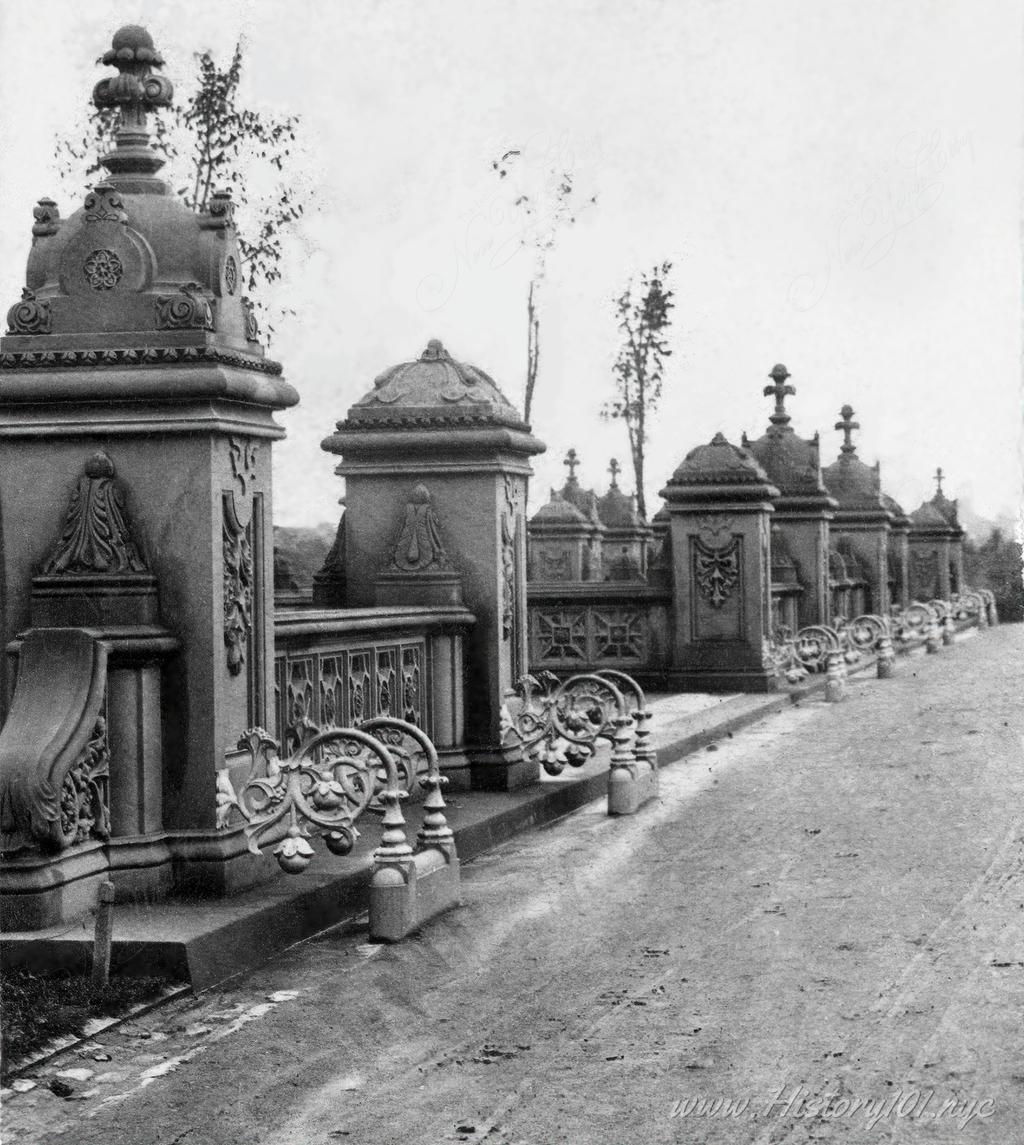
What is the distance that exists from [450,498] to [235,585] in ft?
13.5

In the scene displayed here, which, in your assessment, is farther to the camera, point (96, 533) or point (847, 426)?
point (847, 426)

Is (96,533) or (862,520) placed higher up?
(862,520)

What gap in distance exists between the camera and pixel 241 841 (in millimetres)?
8711

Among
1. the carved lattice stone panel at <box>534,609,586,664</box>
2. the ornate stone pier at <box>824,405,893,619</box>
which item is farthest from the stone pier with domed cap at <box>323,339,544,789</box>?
the ornate stone pier at <box>824,405,893,619</box>

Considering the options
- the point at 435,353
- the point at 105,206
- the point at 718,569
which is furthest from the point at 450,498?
the point at 718,569

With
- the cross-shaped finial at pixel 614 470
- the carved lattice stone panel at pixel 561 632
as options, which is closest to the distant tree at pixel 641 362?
the cross-shaped finial at pixel 614 470

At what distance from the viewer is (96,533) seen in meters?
8.57

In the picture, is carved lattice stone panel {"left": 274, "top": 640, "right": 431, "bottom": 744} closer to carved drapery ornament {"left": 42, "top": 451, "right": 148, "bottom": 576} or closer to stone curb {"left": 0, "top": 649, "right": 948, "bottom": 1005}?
stone curb {"left": 0, "top": 649, "right": 948, "bottom": 1005}

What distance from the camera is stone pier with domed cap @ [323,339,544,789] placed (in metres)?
12.7

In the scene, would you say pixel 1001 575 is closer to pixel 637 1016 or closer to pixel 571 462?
pixel 571 462

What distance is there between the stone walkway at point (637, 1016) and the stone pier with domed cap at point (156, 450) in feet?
3.13

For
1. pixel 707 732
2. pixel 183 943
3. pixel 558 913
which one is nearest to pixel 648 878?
pixel 558 913

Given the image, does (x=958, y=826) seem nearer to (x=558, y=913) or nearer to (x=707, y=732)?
(x=558, y=913)

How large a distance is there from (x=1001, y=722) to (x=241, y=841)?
423 inches
